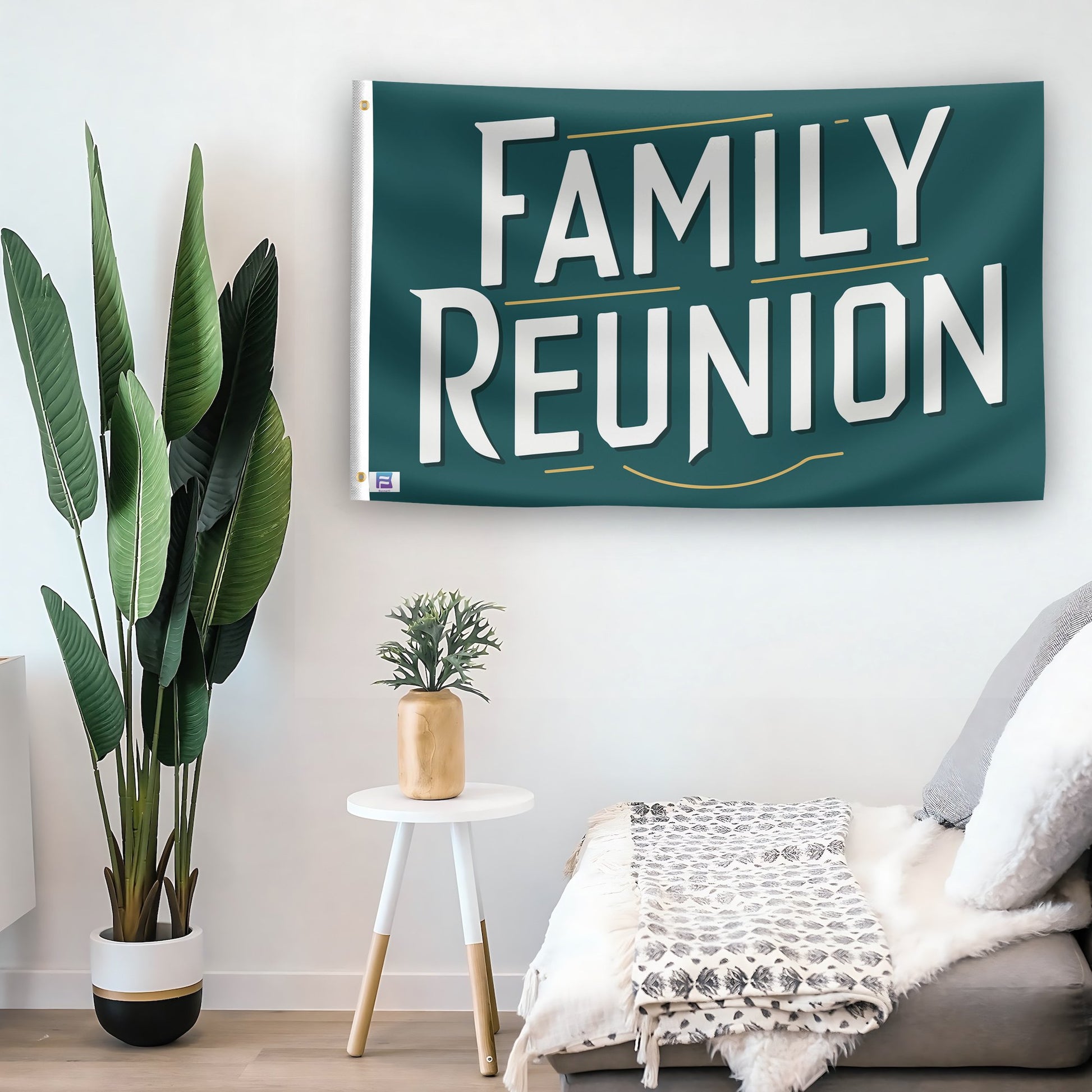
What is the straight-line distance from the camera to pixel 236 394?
2135 millimetres

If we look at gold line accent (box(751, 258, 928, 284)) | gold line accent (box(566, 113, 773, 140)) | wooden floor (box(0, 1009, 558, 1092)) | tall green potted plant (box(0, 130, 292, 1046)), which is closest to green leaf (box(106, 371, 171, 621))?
tall green potted plant (box(0, 130, 292, 1046))

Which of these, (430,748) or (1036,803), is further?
(430,748)

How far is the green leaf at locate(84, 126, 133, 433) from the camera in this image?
2.09m

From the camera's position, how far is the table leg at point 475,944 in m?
1.94

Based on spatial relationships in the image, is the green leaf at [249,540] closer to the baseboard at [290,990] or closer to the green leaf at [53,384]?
the green leaf at [53,384]

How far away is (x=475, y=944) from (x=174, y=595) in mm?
888

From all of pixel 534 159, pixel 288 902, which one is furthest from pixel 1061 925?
pixel 534 159

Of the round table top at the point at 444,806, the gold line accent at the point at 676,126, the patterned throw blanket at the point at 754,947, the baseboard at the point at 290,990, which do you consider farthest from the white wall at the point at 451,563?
the patterned throw blanket at the point at 754,947

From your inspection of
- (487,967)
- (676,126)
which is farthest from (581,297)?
(487,967)

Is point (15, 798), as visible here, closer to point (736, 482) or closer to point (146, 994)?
point (146, 994)

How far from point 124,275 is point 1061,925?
7.12 ft

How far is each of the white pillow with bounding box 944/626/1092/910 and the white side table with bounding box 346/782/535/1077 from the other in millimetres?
791

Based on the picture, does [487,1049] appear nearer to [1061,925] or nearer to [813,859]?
[813,859]

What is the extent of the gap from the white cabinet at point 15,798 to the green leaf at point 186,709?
297mm
